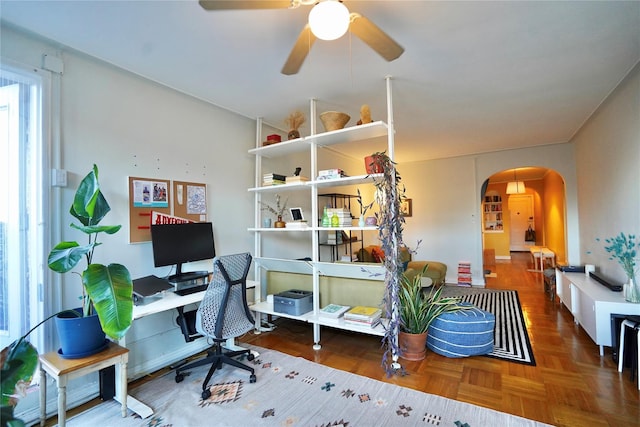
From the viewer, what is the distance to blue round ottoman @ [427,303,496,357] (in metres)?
2.70

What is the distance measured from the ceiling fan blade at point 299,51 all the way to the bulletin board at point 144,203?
160cm

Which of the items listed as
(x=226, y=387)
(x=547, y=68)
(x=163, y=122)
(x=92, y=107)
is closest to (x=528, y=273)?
(x=547, y=68)

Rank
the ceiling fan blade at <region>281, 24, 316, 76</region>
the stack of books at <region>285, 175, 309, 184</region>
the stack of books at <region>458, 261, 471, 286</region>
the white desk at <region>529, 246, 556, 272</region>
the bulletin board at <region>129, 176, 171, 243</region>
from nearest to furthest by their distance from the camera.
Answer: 1. the ceiling fan blade at <region>281, 24, 316, 76</region>
2. the bulletin board at <region>129, 176, 171, 243</region>
3. the stack of books at <region>285, 175, 309, 184</region>
4. the stack of books at <region>458, 261, 471, 286</region>
5. the white desk at <region>529, 246, 556, 272</region>

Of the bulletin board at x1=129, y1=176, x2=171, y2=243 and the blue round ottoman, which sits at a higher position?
the bulletin board at x1=129, y1=176, x2=171, y2=243

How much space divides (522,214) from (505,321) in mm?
9146

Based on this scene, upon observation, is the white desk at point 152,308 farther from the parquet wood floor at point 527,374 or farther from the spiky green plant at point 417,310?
the spiky green plant at point 417,310

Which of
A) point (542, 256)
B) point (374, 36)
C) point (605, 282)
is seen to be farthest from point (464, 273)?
point (374, 36)

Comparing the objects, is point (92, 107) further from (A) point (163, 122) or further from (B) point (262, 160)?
(B) point (262, 160)

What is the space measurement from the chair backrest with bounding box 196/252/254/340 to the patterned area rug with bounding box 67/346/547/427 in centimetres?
44

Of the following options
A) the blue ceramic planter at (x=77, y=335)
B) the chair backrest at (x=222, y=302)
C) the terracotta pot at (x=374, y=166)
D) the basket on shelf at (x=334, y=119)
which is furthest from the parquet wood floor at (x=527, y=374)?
the basket on shelf at (x=334, y=119)

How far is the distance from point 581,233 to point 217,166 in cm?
536

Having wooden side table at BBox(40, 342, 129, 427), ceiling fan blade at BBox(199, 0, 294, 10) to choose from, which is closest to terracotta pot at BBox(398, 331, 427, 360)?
wooden side table at BBox(40, 342, 129, 427)

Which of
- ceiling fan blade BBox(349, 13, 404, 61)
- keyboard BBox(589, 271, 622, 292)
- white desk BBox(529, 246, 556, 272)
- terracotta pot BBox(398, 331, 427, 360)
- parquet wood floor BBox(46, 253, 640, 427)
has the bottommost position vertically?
parquet wood floor BBox(46, 253, 640, 427)

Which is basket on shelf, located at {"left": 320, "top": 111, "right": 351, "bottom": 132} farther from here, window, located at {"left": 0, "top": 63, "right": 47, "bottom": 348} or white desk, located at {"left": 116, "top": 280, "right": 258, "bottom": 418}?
window, located at {"left": 0, "top": 63, "right": 47, "bottom": 348}
